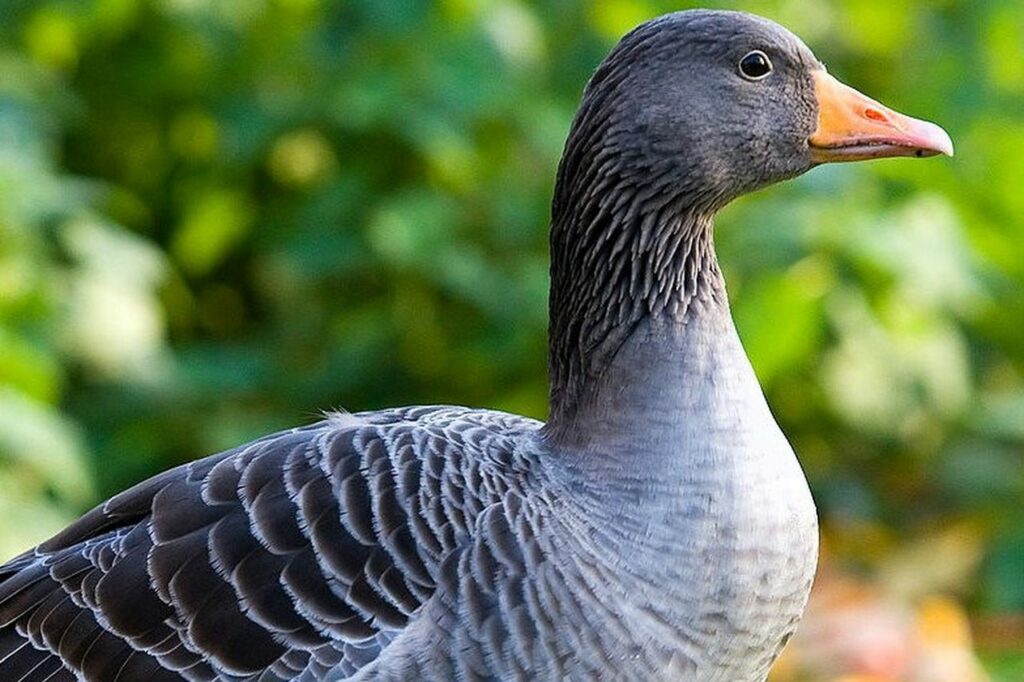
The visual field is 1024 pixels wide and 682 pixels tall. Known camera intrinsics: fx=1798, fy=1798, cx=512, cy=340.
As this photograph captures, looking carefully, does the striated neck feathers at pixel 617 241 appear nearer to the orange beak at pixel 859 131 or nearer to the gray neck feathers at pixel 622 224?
the gray neck feathers at pixel 622 224

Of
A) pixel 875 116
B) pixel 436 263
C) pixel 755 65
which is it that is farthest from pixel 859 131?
pixel 436 263

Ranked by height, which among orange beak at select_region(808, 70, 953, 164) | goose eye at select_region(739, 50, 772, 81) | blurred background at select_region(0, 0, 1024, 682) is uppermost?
blurred background at select_region(0, 0, 1024, 682)

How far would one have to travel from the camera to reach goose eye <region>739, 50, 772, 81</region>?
3582 millimetres

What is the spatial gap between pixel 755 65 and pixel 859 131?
0.25 m

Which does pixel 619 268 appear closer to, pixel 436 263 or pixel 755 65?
pixel 755 65

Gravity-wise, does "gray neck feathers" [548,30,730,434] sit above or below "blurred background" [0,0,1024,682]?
below

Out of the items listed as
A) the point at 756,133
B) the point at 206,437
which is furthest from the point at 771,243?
the point at 756,133

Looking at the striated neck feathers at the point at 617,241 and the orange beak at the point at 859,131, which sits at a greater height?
the orange beak at the point at 859,131

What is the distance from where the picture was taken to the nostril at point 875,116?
359 centimetres

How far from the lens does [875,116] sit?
360 cm

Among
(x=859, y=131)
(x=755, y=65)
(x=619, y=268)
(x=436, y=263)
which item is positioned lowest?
(x=619, y=268)

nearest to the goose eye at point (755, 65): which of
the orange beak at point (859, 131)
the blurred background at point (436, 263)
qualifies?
the orange beak at point (859, 131)

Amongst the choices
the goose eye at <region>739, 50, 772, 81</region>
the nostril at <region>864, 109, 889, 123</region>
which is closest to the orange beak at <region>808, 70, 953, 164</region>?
the nostril at <region>864, 109, 889, 123</region>

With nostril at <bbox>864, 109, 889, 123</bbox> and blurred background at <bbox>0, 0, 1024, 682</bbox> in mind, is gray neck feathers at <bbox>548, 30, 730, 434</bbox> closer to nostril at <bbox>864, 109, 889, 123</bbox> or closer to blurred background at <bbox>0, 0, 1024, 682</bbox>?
nostril at <bbox>864, 109, 889, 123</bbox>
